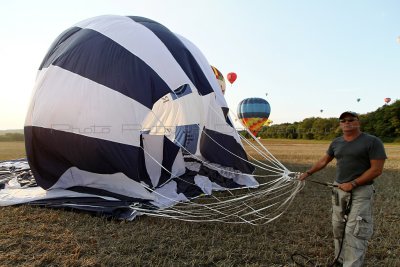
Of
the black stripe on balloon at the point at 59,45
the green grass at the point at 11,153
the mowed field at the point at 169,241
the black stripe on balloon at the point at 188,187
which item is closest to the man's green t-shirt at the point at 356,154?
the mowed field at the point at 169,241

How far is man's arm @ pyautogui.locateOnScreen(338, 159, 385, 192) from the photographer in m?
2.70

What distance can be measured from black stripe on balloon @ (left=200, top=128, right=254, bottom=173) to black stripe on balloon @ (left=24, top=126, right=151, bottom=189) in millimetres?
1999

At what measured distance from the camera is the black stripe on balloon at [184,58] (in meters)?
5.22

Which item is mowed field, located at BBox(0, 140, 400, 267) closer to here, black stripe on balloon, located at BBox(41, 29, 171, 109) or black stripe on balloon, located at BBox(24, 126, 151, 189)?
black stripe on balloon, located at BBox(24, 126, 151, 189)

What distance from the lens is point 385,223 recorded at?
4.12 metres

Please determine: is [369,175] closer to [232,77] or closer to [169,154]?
[169,154]

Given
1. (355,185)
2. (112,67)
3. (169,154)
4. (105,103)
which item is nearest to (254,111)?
(169,154)

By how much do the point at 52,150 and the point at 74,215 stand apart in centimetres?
114

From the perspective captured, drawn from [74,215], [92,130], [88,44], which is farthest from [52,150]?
[88,44]

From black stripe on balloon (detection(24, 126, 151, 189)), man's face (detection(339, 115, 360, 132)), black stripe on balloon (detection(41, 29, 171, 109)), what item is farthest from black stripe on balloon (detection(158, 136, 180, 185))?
man's face (detection(339, 115, 360, 132))

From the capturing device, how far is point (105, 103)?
181 inches

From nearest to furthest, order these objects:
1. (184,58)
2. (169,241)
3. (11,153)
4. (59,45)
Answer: (169,241) < (184,58) < (59,45) < (11,153)

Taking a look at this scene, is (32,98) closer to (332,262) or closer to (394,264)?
(332,262)

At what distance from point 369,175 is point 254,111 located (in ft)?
57.6
